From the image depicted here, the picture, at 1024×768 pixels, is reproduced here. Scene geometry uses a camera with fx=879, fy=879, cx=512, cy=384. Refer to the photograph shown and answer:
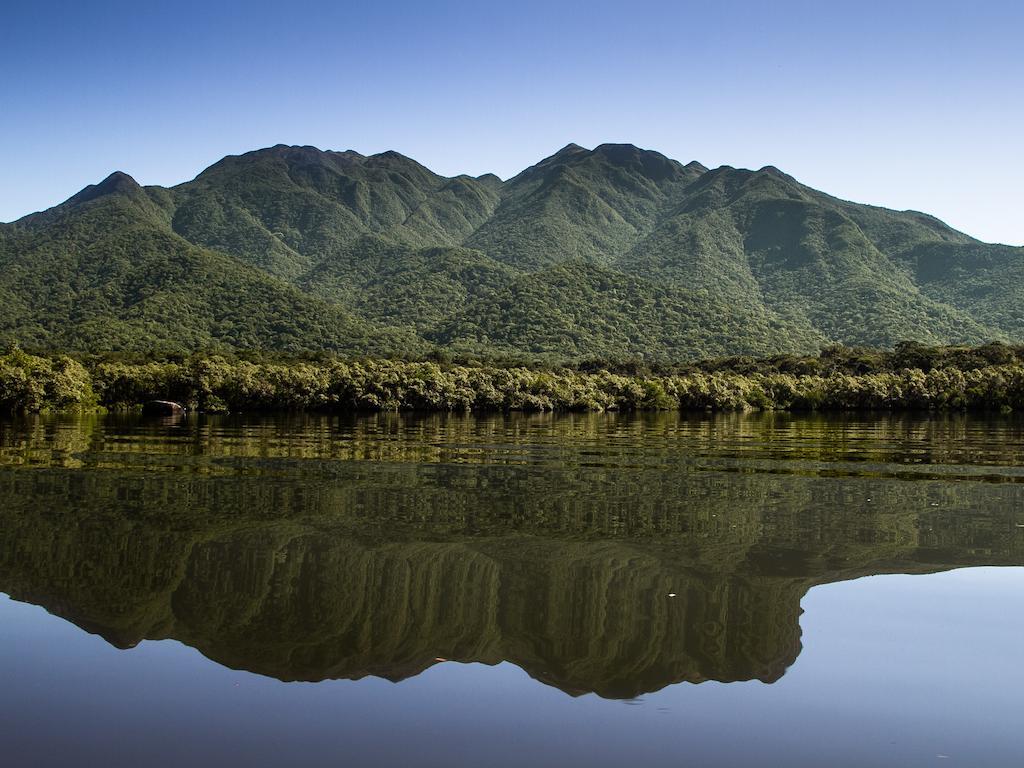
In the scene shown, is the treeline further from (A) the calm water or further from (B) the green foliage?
(A) the calm water

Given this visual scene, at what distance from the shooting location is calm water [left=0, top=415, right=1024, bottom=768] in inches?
332

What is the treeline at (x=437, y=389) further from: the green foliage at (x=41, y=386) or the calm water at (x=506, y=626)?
the calm water at (x=506, y=626)

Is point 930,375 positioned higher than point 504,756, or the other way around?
point 930,375

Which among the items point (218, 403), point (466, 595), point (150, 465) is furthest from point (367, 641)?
point (218, 403)

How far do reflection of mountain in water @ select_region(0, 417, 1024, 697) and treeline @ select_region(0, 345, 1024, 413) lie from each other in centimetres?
7654

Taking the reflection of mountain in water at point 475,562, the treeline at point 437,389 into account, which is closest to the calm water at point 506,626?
the reflection of mountain in water at point 475,562

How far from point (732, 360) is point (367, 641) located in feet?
563

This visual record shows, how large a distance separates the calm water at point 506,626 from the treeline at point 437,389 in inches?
3133

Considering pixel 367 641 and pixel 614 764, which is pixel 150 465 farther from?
pixel 614 764

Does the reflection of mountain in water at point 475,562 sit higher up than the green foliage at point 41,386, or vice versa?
the green foliage at point 41,386

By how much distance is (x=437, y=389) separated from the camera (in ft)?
351

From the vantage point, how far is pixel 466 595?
42.7 feet

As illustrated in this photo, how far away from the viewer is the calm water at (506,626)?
27.7ft

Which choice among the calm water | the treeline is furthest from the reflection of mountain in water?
the treeline
